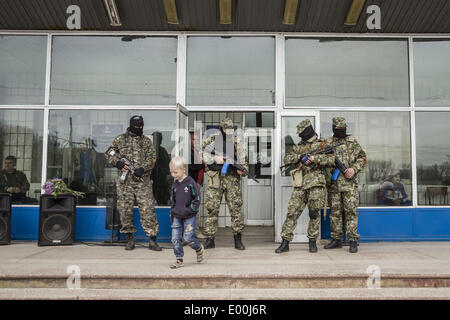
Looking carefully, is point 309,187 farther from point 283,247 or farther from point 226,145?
point 226,145

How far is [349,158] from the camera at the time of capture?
6.13 metres

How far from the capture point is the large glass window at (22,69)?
7113mm

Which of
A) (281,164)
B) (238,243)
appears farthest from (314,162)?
(238,243)

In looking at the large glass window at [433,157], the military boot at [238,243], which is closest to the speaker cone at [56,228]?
the military boot at [238,243]

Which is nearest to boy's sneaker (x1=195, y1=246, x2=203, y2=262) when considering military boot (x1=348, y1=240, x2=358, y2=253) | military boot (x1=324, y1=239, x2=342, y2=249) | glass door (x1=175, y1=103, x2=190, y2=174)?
glass door (x1=175, y1=103, x2=190, y2=174)

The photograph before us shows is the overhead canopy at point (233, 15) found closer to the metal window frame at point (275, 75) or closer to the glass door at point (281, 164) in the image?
the metal window frame at point (275, 75)

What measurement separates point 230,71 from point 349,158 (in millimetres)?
2597

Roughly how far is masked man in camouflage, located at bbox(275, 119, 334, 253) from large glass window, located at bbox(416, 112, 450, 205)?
2.18m

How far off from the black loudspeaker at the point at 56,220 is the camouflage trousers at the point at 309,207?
334 centimetres

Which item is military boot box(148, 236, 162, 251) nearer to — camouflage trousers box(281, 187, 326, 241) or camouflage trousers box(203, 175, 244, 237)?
camouflage trousers box(203, 175, 244, 237)
